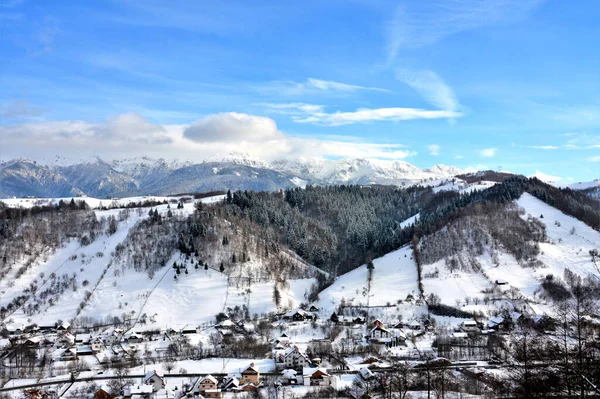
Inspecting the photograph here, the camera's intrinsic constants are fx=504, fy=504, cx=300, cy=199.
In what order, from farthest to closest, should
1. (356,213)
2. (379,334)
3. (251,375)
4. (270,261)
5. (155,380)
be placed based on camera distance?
(356,213), (270,261), (379,334), (251,375), (155,380)

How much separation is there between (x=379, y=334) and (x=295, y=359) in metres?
15.7

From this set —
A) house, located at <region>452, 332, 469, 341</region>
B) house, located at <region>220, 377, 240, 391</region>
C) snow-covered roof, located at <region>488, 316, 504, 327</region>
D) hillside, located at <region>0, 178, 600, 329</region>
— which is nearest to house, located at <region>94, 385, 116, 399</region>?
house, located at <region>220, 377, 240, 391</region>

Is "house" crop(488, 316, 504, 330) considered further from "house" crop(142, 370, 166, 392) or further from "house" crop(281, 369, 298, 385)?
"house" crop(142, 370, 166, 392)

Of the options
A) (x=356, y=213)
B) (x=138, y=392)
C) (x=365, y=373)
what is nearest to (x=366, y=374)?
(x=365, y=373)

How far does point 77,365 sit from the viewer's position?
196ft

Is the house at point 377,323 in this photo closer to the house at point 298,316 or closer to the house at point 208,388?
the house at point 298,316

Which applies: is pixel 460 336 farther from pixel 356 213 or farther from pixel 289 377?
pixel 356 213

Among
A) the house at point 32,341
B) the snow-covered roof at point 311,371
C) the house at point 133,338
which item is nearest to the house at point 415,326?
the snow-covered roof at point 311,371

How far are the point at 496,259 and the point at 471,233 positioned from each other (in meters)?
8.90

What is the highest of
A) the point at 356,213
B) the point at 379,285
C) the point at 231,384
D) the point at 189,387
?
the point at 356,213

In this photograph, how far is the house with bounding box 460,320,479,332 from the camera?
6900cm

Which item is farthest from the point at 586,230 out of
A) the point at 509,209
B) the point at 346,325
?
the point at 346,325

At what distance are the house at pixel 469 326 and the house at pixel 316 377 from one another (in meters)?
27.0

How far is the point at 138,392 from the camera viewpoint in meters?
47.3
